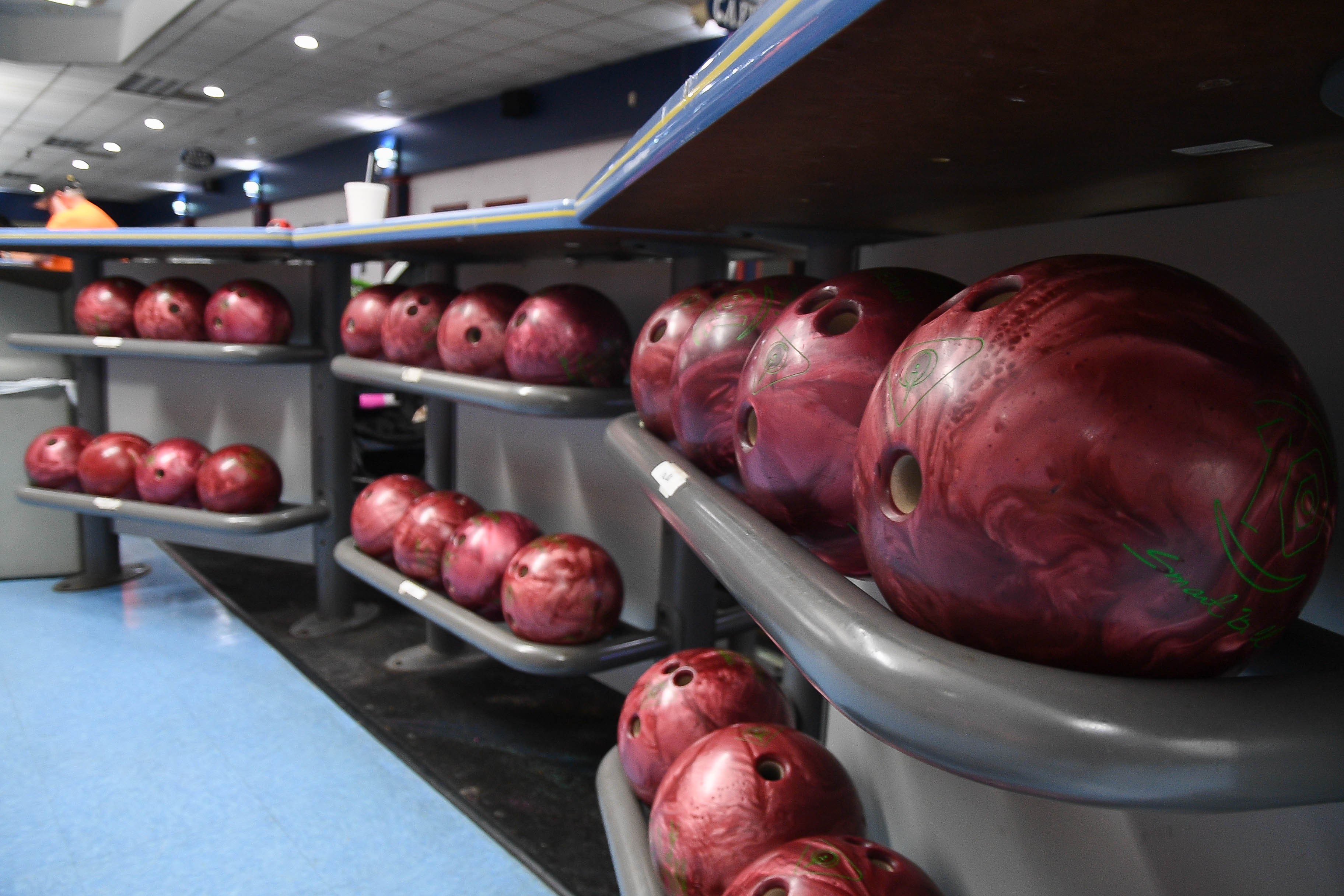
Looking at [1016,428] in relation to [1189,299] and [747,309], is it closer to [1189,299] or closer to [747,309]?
[1189,299]

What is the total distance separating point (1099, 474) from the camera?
1.75 feet

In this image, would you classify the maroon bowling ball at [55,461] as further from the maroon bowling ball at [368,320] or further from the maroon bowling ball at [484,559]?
the maroon bowling ball at [484,559]

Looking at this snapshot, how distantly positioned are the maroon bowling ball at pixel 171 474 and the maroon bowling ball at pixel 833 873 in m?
3.09

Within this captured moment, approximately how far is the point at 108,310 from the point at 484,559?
229 centimetres

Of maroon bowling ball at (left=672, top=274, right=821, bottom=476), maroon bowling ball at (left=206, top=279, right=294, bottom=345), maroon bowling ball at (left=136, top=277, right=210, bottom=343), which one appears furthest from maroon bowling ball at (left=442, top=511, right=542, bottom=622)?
maroon bowling ball at (left=136, top=277, right=210, bottom=343)

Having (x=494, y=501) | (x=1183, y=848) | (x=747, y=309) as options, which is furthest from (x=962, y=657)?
(x=494, y=501)

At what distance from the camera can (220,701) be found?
2.83 m

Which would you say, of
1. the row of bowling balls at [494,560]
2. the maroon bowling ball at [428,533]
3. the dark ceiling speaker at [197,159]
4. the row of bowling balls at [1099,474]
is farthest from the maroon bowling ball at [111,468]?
the dark ceiling speaker at [197,159]

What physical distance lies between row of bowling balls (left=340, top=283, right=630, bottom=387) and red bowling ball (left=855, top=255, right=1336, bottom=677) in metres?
1.60

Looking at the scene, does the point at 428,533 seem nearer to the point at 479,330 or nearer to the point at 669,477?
the point at 479,330

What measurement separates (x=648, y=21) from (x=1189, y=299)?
22.1ft

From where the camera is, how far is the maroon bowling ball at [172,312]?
3.44 m

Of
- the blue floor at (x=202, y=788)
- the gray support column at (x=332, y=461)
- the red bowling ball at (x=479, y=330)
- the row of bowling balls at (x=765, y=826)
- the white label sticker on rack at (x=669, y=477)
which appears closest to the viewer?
the row of bowling balls at (x=765, y=826)

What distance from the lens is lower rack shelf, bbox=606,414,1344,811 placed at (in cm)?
50
